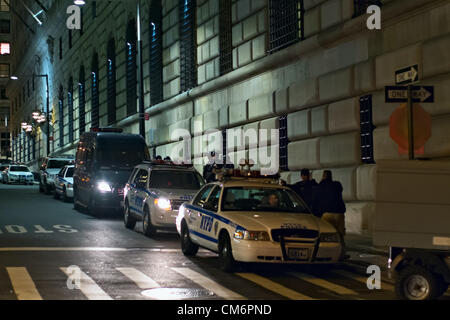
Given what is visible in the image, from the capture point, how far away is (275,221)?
1337 cm

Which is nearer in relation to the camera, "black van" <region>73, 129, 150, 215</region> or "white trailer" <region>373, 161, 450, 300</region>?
"white trailer" <region>373, 161, 450, 300</region>

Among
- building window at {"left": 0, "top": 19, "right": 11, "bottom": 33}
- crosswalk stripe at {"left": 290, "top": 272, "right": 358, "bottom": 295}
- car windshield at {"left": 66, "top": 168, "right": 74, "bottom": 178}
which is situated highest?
building window at {"left": 0, "top": 19, "right": 11, "bottom": 33}

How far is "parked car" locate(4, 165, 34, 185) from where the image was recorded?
57188 mm

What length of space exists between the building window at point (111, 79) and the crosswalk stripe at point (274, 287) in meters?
34.8

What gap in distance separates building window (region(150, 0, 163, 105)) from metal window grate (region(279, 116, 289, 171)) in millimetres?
14003

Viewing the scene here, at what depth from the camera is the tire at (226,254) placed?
43.9 ft

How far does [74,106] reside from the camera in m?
61.4

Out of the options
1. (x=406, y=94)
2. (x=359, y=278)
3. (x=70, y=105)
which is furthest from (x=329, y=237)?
(x=70, y=105)

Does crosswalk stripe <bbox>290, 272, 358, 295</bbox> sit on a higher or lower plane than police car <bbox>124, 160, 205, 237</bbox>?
lower

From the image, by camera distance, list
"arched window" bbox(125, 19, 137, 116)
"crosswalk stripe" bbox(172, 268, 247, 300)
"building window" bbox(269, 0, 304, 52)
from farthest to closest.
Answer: "arched window" bbox(125, 19, 137, 116) < "building window" bbox(269, 0, 304, 52) < "crosswalk stripe" bbox(172, 268, 247, 300)

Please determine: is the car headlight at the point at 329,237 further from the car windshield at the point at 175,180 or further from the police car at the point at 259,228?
the car windshield at the point at 175,180

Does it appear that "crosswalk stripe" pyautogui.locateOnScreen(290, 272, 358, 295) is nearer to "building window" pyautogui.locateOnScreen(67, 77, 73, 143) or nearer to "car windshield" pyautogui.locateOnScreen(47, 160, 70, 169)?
"car windshield" pyautogui.locateOnScreen(47, 160, 70, 169)

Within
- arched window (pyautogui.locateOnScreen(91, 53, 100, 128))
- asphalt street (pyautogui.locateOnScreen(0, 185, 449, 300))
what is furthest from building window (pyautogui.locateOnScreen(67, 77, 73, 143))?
asphalt street (pyautogui.locateOnScreen(0, 185, 449, 300))

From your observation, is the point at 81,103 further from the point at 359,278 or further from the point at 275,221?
the point at 359,278
